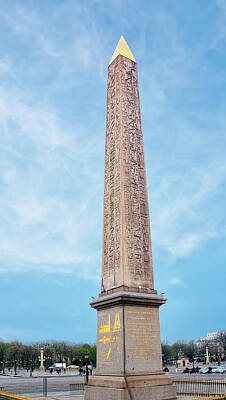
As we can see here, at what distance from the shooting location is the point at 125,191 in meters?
13.4

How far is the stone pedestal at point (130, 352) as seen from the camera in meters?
10.9

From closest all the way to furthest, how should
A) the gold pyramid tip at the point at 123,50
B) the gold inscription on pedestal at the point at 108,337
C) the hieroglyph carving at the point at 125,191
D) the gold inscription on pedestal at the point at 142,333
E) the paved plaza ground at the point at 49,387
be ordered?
1. the gold inscription on pedestal at the point at 142,333
2. the gold inscription on pedestal at the point at 108,337
3. the hieroglyph carving at the point at 125,191
4. the gold pyramid tip at the point at 123,50
5. the paved plaza ground at the point at 49,387

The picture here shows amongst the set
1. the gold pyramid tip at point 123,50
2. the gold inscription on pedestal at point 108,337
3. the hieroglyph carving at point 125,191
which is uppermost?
the gold pyramid tip at point 123,50

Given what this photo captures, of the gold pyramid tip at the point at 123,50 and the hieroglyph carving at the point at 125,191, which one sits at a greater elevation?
the gold pyramid tip at the point at 123,50

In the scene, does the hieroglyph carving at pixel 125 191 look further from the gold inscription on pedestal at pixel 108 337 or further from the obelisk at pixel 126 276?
the gold inscription on pedestal at pixel 108 337

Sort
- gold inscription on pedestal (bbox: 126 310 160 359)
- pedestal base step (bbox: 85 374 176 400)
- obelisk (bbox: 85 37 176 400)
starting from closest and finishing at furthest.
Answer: pedestal base step (bbox: 85 374 176 400) → obelisk (bbox: 85 37 176 400) → gold inscription on pedestal (bbox: 126 310 160 359)

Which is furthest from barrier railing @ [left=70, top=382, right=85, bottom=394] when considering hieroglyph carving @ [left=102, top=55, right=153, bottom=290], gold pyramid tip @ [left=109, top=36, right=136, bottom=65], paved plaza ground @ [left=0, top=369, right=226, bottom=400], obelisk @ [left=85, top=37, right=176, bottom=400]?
gold pyramid tip @ [left=109, top=36, right=136, bottom=65]

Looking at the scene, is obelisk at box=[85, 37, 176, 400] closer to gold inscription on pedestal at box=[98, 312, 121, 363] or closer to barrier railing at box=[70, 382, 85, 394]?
gold inscription on pedestal at box=[98, 312, 121, 363]

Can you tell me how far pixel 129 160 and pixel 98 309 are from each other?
5.49m

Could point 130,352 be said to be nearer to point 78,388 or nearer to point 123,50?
point 123,50

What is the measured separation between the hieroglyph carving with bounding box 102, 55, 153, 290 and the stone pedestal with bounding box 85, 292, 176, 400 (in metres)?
0.66

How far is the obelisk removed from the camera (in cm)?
1116

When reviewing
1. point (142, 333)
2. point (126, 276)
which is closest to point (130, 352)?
point (142, 333)

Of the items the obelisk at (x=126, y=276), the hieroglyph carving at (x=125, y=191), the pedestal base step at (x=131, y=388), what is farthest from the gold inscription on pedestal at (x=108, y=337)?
the hieroglyph carving at (x=125, y=191)
